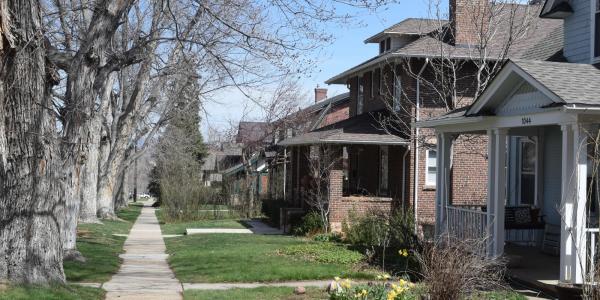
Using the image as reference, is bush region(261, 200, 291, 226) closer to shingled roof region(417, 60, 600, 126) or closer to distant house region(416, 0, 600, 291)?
distant house region(416, 0, 600, 291)

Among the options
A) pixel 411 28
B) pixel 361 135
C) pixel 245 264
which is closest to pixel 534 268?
pixel 245 264

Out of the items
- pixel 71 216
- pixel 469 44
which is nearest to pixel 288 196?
pixel 469 44

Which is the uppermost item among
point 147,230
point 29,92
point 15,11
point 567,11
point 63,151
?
point 567,11

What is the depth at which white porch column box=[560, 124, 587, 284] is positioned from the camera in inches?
390

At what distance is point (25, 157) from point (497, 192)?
7.89 metres

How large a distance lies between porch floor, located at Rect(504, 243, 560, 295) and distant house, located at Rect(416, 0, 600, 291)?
0.02m

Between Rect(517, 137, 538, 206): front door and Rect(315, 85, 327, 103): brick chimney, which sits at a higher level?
Rect(315, 85, 327, 103): brick chimney

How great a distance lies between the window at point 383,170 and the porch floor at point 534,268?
30.1ft

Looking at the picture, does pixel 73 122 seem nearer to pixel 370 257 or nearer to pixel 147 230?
pixel 370 257

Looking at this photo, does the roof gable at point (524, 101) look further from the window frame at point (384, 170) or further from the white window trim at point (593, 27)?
the window frame at point (384, 170)

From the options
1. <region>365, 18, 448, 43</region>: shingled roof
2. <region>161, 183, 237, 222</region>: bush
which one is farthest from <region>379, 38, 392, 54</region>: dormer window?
<region>161, 183, 237, 222</region>: bush

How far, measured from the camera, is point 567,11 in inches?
571

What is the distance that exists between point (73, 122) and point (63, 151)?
1.74ft

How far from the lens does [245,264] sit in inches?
545
